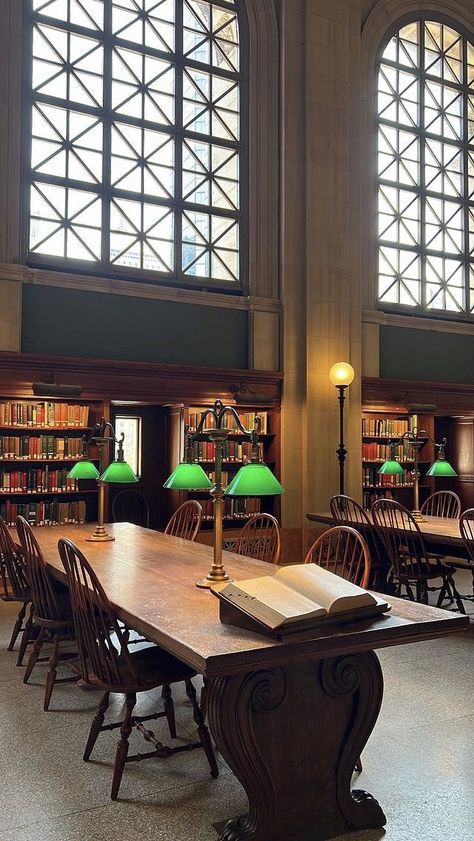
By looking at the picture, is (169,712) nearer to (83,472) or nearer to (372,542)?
(83,472)

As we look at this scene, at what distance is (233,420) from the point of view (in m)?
7.65

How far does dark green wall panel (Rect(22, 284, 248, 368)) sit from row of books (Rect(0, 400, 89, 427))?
1.81 feet

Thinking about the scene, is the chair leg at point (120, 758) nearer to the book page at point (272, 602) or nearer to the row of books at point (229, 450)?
the book page at point (272, 602)

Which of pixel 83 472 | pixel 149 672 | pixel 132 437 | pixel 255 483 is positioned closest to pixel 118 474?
pixel 83 472

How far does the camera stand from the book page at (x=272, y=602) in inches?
88.3

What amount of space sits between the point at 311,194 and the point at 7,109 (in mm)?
3442

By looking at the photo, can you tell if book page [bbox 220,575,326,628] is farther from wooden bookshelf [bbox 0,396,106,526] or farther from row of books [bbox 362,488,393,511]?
row of books [bbox 362,488,393,511]

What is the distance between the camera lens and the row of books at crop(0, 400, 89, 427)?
258 inches

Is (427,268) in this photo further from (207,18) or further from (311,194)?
(207,18)

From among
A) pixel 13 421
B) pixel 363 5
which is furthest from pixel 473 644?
pixel 363 5

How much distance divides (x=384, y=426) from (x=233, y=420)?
7.26 ft

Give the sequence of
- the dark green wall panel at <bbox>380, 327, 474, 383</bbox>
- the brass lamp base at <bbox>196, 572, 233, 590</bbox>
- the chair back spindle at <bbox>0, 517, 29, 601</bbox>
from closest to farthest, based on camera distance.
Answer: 1. the brass lamp base at <bbox>196, 572, 233, 590</bbox>
2. the chair back spindle at <bbox>0, 517, 29, 601</bbox>
3. the dark green wall panel at <bbox>380, 327, 474, 383</bbox>

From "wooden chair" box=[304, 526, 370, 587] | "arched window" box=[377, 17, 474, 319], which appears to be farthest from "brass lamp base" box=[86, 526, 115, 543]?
"arched window" box=[377, 17, 474, 319]

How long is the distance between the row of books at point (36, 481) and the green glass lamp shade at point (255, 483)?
4310 mm
